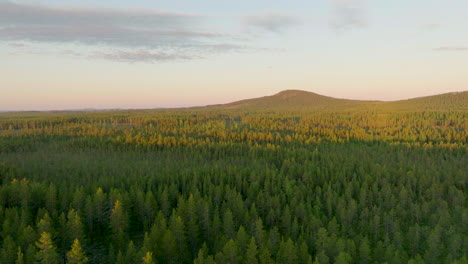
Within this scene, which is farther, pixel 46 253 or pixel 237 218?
pixel 237 218

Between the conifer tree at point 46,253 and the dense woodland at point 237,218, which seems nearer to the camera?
the conifer tree at point 46,253

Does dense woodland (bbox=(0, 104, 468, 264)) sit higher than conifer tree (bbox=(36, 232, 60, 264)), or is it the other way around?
conifer tree (bbox=(36, 232, 60, 264))

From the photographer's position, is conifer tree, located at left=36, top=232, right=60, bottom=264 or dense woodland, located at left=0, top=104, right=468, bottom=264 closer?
conifer tree, located at left=36, top=232, right=60, bottom=264

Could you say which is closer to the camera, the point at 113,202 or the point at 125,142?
the point at 113,202

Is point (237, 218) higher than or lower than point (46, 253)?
lower

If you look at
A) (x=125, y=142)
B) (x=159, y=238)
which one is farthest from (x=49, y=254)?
(x=125, y=142)

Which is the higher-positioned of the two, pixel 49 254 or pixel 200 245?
pixel 49 254

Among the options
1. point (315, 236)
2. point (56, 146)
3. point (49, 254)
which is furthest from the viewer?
point (56, 146)

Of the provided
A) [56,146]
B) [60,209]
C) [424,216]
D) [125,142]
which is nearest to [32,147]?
[56,146]

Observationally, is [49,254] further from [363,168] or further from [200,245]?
[363,168]

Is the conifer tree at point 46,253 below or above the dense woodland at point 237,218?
above

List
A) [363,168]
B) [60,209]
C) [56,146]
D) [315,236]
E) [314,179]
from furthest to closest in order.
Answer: [56,146], [363,168], [314,179], [60,209], [315,236]
